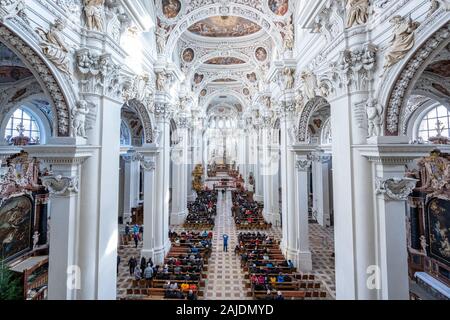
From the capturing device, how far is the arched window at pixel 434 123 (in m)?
12.0

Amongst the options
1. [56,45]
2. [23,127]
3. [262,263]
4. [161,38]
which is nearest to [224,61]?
[161,38]

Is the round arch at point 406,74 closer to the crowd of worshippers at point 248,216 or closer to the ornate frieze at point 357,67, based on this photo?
the ornate frieze at point 357,67

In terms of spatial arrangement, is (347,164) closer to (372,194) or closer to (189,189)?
(372,194)

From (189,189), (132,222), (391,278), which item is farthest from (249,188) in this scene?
(391,278)

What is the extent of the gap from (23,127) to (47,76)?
32.7ft

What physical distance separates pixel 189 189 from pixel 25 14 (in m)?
21.4

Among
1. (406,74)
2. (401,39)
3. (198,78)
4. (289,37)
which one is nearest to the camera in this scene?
(401,39)

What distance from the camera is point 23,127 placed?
12.3 m

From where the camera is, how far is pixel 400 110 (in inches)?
190

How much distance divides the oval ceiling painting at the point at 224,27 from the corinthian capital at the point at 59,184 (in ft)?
46.1

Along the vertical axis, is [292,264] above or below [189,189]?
below

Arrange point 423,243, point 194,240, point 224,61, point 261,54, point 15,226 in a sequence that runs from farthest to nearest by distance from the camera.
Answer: point 224,61 < point 261,54 < point 194,240 < point 15,226 < point 423,243

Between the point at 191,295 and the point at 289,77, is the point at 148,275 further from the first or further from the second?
the point at 289,77

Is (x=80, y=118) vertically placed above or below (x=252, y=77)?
below
